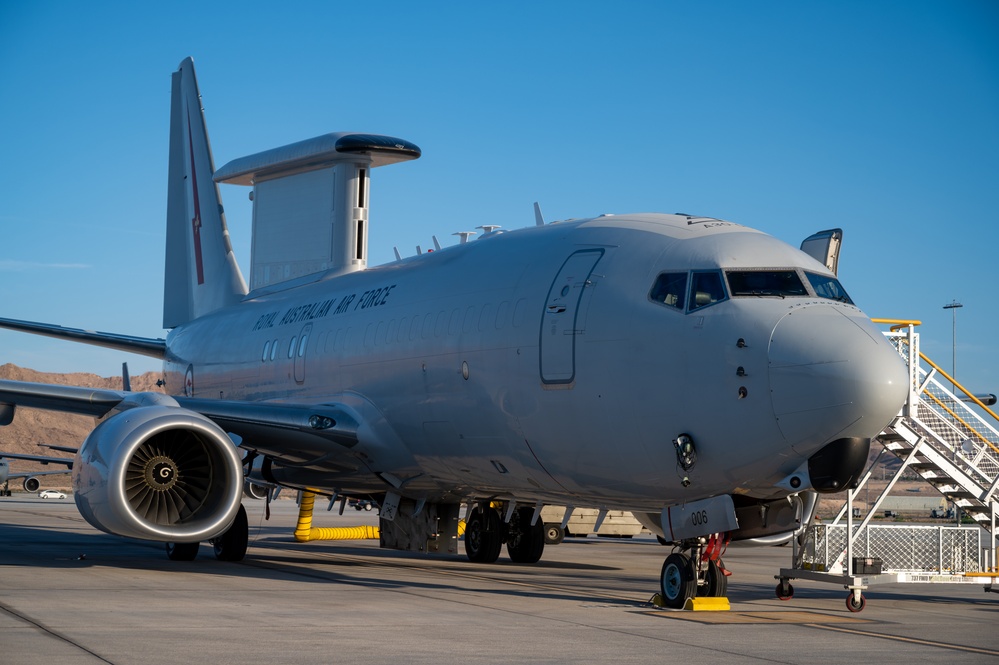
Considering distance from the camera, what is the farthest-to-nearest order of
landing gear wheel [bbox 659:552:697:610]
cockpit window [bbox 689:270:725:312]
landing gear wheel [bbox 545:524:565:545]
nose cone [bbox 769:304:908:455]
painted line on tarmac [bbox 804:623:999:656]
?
landing gear wheel [bbox 545:524:565:545] < landing gear wheel [bbox 659:552:697:610] < cockpit window [bbox 689:270:725:312] < nose cone [bbox 769:304:908:455] < painted line on tarmac [bbox 804:623:999:656]

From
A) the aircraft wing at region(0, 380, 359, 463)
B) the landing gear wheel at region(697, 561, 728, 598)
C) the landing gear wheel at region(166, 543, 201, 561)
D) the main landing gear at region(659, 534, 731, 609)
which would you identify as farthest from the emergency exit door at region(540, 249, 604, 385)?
the landing gear wheel at region(166, 543, 201, 561)

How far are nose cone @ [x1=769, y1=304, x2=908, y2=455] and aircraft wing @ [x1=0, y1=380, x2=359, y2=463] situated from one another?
7.04m

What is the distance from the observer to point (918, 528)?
14.4m

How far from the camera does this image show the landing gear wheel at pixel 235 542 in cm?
1775

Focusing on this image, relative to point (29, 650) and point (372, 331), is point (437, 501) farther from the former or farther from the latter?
point (29, 650)

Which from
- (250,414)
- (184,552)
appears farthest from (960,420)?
(184,552)

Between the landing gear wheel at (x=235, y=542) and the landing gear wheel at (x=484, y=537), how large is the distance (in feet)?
11.7

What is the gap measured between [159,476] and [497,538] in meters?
6.12

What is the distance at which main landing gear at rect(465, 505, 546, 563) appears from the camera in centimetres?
1927

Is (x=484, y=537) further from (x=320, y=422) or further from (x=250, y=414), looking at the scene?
(x=250, y=414)

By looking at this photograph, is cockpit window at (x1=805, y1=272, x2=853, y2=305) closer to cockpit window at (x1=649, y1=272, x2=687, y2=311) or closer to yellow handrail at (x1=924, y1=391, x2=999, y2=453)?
cockpit window at (x1=649, y1=272, x2=687, y2=311)

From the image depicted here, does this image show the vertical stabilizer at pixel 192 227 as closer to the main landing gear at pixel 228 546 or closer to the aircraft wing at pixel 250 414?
the main landing gear at pixel 228 546

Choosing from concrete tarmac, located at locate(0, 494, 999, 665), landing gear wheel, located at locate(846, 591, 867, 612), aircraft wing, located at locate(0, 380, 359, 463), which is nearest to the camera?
concrete tarmac, located at locate(0, 494, 999, 665)

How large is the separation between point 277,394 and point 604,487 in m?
7.95
